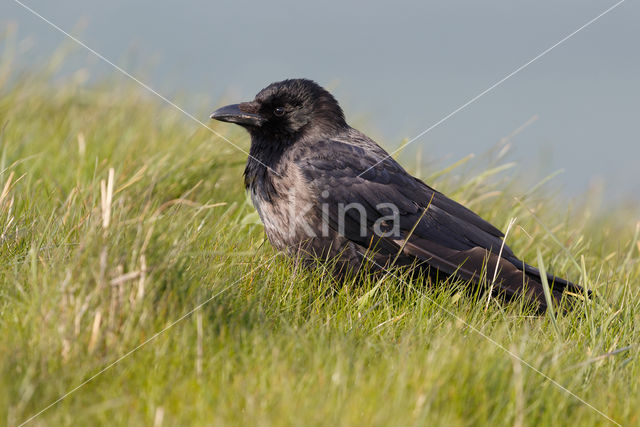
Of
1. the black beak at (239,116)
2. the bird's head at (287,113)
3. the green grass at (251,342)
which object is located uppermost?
the bird's head at (287,113)

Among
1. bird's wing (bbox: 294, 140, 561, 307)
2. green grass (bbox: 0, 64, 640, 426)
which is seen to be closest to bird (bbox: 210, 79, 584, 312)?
bird's wing (bbox: 294, 140, 561, 307)

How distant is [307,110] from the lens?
473 cm

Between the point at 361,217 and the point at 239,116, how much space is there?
3.86 ft

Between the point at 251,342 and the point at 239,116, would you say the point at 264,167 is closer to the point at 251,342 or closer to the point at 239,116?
the point at 239,116

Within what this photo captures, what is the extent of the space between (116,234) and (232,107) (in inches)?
89.3

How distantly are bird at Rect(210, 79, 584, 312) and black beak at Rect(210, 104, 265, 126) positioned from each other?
13 millimetres

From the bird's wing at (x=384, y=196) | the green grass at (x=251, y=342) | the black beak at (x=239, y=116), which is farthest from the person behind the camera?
the black beak at (x=239, y=116)

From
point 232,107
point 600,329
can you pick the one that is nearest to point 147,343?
point 600,329

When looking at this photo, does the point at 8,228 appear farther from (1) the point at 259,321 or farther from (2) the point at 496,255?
(2) the point at 496,255

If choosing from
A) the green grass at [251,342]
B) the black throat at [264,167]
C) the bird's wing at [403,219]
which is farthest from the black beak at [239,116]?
the green grass at [251,342]

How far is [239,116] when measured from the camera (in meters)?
4.75

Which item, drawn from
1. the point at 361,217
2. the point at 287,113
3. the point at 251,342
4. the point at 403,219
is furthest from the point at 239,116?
the point at 251,342

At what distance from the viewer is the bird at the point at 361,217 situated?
4.13m

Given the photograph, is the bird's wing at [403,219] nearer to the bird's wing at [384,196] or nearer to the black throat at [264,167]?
the bird's wing at [384,196]
